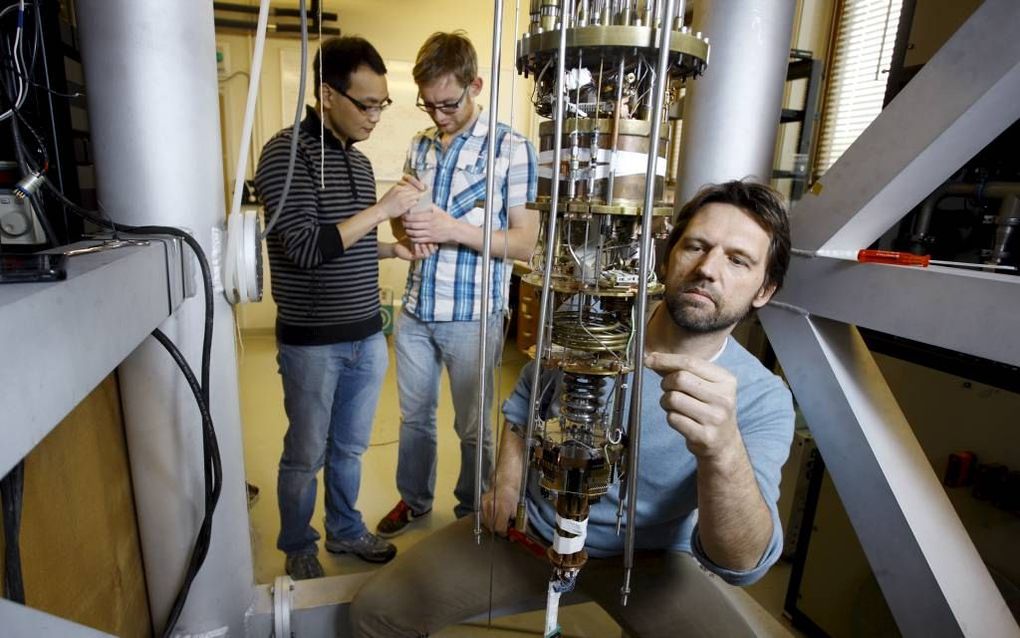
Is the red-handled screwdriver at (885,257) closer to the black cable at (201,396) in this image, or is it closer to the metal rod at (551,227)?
the metal rod at (551,227)

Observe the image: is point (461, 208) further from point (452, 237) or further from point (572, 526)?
point (572, 526)

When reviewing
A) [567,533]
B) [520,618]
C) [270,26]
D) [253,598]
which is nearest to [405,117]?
[270,26]

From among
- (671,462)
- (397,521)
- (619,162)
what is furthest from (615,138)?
(397,521)

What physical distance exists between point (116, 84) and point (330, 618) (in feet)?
Result: 2.74

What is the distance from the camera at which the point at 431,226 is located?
149 cm

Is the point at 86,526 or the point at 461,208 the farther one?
the point at 461,208

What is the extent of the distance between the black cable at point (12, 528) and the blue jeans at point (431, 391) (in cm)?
114

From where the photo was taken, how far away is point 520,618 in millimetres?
1471

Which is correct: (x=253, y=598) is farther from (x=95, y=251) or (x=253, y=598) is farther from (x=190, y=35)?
(x=190, y=35)

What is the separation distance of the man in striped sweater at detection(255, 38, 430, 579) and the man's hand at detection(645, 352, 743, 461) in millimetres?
969

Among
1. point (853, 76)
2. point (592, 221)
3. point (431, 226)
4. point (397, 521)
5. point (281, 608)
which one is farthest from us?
point (853, 76)

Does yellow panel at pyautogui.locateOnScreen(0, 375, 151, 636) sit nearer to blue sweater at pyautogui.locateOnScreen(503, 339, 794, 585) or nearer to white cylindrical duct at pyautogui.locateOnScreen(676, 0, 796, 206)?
blue sweater at pyautogui.locateOnScreen(503, 339, 794, 585)

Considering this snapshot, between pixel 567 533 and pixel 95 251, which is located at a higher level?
pixel 95 251

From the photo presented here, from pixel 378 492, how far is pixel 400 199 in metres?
1.14
